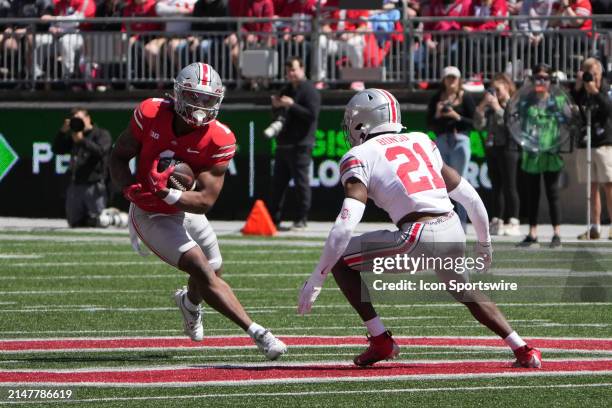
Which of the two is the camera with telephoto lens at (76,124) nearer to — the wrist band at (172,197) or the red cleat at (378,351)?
the wrist band at (172,197)

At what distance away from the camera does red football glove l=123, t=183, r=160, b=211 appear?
9.77 m

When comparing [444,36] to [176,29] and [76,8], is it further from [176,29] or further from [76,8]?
[76,8]

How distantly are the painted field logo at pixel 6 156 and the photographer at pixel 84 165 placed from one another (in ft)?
6.19

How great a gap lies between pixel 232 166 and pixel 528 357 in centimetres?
1304

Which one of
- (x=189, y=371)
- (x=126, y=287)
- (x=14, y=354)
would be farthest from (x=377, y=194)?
(x=126, y=287)

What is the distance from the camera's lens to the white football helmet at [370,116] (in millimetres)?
9266

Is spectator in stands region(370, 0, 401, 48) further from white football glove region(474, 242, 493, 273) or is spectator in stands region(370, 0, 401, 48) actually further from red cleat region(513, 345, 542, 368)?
red cleat region(513, 345, 542, 368)

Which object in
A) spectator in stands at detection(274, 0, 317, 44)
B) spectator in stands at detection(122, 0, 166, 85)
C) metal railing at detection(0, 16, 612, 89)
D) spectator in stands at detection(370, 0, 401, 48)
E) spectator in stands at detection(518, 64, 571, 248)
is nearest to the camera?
spectator in stands at detection(518, 64, 571, 248)

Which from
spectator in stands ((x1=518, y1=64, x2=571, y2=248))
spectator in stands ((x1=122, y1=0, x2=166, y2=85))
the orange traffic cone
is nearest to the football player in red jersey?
spectator in stands ((x1=518, y1=64, x2=571, y2=248))

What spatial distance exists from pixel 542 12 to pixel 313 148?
3632 mm

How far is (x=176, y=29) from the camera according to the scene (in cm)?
2277

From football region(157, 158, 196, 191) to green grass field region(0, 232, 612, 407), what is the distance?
1029 mm

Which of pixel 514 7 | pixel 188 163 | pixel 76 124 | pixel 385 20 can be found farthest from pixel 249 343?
pixel 514 7

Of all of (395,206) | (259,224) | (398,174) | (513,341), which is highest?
(398,174)
